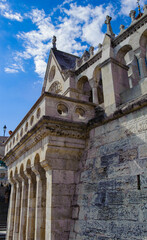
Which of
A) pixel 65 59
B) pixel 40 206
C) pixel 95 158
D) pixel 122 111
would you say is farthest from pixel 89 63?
pixel 40 206

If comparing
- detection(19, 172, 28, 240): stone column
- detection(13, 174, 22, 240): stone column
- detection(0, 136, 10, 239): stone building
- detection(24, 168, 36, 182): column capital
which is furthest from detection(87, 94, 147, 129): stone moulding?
detection(0, 136, 10, 239): stone building

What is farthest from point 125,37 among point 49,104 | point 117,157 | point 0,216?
point 0,216

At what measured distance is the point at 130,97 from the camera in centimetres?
643

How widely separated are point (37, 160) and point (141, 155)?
3601 millimetres

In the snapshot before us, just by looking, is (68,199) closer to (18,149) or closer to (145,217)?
(145,217)

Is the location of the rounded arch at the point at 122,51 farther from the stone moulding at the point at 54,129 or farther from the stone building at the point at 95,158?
the stone moulding at the point at 54,129

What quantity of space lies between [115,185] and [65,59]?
10082 mm

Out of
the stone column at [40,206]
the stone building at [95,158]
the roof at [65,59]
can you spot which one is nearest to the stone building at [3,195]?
the stone building at [95,158]

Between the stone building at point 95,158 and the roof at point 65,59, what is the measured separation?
4.51 m

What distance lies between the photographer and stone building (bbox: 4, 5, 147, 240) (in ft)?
16.3

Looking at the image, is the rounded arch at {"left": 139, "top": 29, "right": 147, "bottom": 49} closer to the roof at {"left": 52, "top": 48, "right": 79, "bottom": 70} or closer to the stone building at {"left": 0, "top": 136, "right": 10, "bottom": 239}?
the roof at {"left": 52, "top": 48, "right": 79, "bottom": 70}

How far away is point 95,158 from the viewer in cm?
635

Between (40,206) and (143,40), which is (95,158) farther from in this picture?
(143,40)

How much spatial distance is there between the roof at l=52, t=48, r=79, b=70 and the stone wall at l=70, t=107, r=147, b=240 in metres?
6.93
